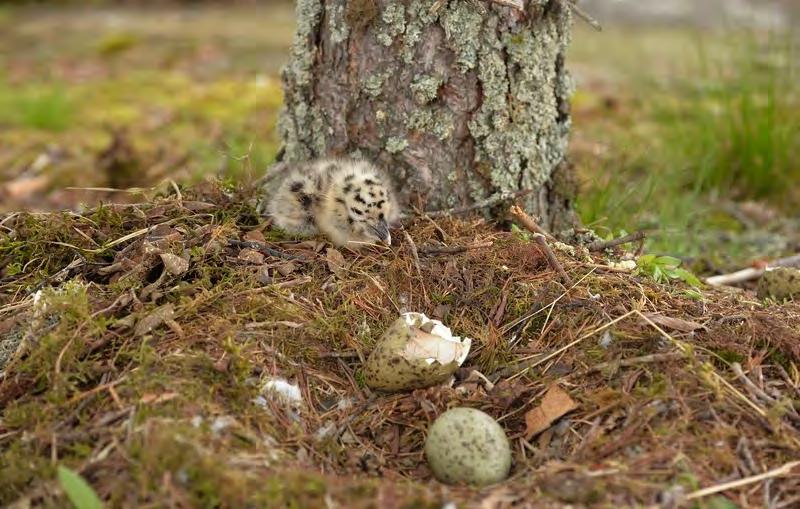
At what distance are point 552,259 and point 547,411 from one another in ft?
2.53

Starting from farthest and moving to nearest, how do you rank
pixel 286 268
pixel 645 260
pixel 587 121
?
pixel 587 121 < pixel 645 260 < pixel 286 268

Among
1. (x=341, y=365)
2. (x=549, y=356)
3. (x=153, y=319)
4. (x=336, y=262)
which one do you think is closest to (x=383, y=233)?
(x=336, y=262)

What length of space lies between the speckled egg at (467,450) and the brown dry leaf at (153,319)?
104 centimetres

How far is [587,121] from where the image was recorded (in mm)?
8367

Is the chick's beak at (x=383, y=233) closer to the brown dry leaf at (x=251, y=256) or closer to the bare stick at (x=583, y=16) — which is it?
the brown dry leaf at (x=251, y=256)

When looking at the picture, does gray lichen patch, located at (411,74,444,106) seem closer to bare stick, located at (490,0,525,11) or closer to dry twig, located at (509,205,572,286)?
bare stick, located at (490,0,525,11)

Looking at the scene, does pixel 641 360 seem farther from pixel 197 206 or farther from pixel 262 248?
pixel 197 206

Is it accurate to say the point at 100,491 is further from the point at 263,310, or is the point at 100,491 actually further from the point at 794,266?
the point at 794,266

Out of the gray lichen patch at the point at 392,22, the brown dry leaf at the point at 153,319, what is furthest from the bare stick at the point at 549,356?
the gray lichen patch at the point at 392,22

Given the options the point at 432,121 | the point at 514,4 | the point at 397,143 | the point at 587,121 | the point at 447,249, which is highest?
the point at 514,4

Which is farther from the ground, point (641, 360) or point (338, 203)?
point (338, 203)

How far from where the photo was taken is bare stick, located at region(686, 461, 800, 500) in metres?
2.63

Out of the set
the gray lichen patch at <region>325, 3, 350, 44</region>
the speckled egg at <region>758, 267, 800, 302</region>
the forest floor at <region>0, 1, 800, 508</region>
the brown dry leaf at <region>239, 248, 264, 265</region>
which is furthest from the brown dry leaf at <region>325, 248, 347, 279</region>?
the speckled egg at <region>758, 267, 800, 302</region>

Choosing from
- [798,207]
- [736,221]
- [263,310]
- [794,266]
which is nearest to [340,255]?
[263,310]
